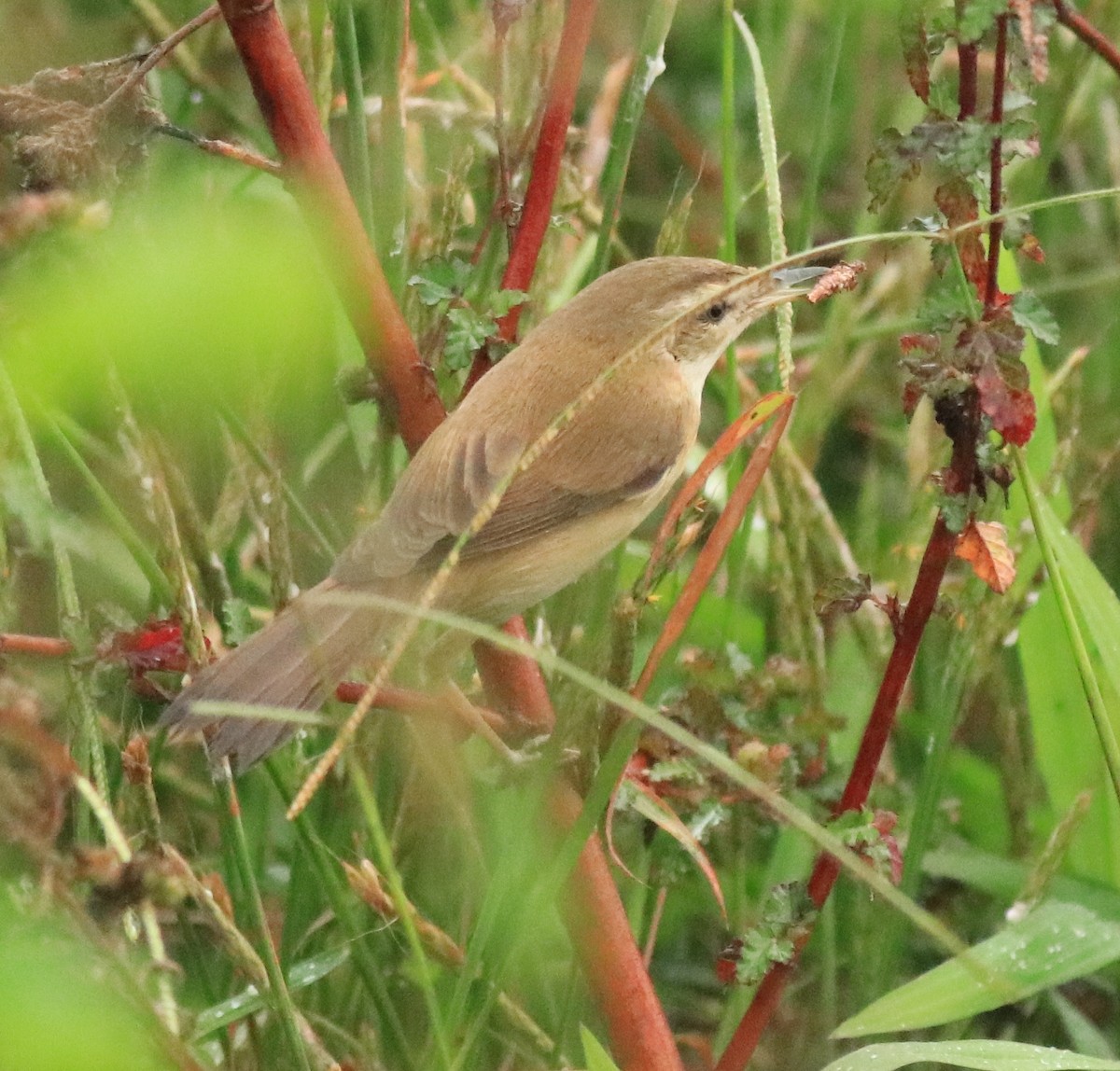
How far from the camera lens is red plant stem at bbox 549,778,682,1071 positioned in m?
1.91

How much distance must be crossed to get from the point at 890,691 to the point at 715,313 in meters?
1.30

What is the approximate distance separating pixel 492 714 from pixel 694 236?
8.73 feet

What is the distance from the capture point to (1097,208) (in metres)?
4.24

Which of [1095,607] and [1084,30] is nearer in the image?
[1084,30]

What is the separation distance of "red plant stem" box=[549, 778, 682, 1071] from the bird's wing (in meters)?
0.60

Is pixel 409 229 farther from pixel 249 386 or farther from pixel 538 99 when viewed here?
pixel 249 386

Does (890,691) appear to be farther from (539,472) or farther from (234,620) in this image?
(539,472)

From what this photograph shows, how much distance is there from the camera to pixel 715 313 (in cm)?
294

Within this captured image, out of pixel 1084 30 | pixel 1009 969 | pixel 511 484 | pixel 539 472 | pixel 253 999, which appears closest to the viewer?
pixel 1084 30

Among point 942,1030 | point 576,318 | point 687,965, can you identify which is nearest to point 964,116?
point 576,318

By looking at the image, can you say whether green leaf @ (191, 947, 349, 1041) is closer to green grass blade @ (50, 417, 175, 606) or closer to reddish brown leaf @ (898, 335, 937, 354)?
green grass blade @ (50, 417, 175, 606)

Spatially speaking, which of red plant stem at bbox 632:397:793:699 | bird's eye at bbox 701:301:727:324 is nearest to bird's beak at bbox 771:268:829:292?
bird's eye at bbox 701:301:727:324

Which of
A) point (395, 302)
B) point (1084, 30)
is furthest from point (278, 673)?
point (1084, 30)

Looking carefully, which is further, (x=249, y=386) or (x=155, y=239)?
(x=249, y=386)
